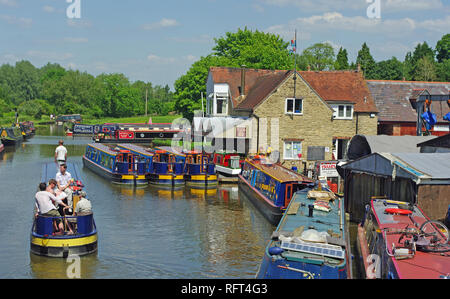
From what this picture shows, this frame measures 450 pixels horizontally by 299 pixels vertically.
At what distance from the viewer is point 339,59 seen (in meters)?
99.1

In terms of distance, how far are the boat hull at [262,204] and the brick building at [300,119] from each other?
5.57m

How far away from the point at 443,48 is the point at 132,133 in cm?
7574

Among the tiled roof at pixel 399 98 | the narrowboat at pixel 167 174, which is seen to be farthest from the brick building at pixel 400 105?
the narrowboat at pixel 167 174

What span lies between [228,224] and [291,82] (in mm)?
15551

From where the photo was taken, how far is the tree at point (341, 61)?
318 ft

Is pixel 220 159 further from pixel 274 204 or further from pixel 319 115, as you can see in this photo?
pixel 274 204

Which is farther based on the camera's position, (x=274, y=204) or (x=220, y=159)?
(x=220, y=159)

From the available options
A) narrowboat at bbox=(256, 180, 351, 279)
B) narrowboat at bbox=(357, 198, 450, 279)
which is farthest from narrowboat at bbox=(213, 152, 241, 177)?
narrowboat at bbox=(256, 180, 351, 279)

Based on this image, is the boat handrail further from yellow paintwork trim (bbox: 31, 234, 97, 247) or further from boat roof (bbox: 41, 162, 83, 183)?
boat roof (bbox: 41, 162, 83, 183)

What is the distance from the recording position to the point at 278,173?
25.2 m

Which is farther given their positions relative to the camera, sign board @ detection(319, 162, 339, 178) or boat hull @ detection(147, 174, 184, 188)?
boat hull @ detection(147, 174, 184, 188)

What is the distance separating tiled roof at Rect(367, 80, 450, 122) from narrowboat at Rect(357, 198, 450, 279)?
27.2m

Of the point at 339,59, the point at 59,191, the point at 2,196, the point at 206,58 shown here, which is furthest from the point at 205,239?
the point at 339,59

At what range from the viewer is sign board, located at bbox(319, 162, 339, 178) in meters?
26.0
